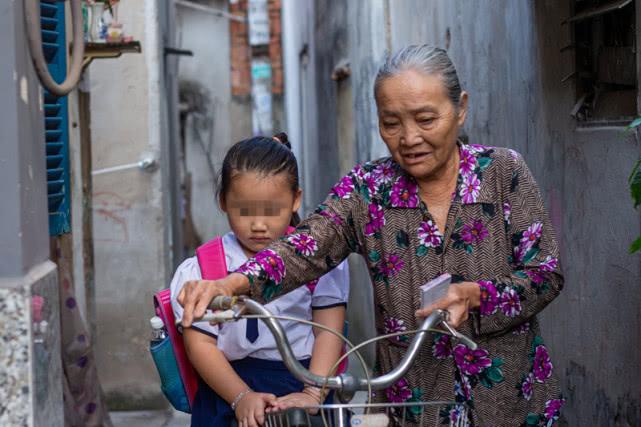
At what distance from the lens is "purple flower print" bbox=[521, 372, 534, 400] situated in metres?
2.73

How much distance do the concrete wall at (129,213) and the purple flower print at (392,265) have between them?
5001 millimetres

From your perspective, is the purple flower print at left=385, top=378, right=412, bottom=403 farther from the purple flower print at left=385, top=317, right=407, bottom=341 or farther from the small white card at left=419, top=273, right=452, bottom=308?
the small white card at left=419, top=273, right=452, bottom=308

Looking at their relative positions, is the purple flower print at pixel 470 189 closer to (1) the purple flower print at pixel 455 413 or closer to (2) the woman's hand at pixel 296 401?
(1) the purple flower print at pixel 455 413

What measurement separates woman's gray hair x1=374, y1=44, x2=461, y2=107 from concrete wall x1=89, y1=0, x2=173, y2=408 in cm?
507

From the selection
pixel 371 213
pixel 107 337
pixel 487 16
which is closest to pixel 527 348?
pixel 371 213

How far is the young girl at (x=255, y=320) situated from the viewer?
3.01 meters

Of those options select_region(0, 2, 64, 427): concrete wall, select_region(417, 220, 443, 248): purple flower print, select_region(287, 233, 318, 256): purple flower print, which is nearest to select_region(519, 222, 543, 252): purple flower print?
select_region(417, 220, 443, 248): purple flower print

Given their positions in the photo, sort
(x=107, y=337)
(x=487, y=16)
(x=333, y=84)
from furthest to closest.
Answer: (x=333, y=84) → (x=107, y=337) → (x=487, y=16)

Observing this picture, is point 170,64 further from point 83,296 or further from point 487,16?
point 487,16

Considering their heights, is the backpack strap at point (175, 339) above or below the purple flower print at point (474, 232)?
below

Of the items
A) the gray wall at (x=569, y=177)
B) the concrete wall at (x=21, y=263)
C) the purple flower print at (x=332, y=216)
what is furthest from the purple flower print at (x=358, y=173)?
the gray wall at (x=569, y=177)

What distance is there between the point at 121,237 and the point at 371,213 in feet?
16.6

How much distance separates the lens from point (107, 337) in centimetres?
750

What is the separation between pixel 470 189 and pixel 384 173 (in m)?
0.25
